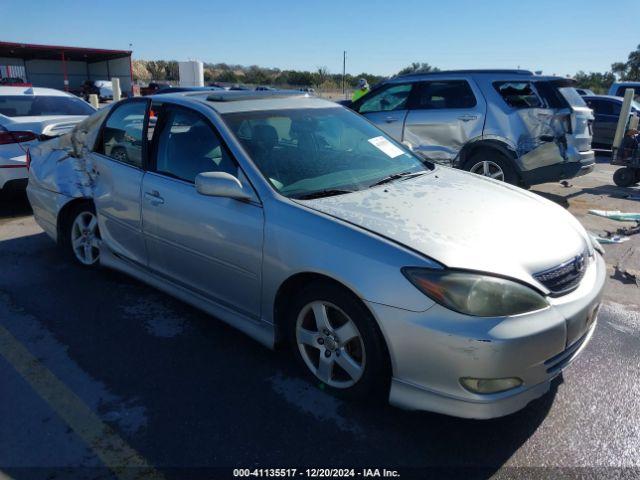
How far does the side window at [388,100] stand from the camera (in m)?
7.63

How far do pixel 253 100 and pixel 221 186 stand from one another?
3.37 ft

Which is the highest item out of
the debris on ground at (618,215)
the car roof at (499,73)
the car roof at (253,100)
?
the car roof at (499,73)

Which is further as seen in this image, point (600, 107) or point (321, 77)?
point (321, 77)

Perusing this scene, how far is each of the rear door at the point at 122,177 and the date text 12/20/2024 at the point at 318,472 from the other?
1984mm

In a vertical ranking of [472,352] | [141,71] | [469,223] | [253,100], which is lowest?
[472,352]

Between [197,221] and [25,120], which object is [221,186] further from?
[25,120]

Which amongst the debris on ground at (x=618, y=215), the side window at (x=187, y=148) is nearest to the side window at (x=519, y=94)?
the debris on ground at (x=618, y=215)

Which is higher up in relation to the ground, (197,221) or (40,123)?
(40,123)

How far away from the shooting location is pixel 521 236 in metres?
2.62

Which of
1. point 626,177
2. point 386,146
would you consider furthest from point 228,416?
point 626,177

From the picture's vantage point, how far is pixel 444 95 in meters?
7.25

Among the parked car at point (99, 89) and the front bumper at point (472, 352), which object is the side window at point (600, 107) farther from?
the parked car at point (99, 89)

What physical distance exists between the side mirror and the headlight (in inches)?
45.2

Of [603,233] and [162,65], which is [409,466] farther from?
[162,65]
